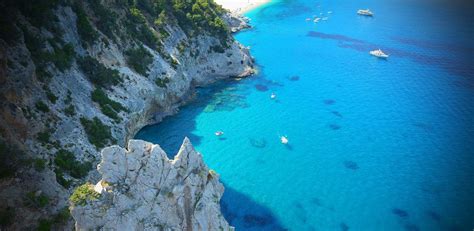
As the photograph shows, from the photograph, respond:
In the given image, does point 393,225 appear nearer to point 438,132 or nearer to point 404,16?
point 438,132

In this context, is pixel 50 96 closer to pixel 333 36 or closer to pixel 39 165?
pixel 39 165

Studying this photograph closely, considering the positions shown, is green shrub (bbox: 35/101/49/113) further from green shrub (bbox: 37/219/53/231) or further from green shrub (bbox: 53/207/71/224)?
green shrub (bbox: 37/219/53/231)

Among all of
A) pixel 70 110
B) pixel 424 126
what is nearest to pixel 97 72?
pixel 70 110

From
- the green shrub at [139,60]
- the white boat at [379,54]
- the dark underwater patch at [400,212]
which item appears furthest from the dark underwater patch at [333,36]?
the dark underwater patch at [400,212]

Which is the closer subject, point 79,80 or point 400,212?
point 400,212

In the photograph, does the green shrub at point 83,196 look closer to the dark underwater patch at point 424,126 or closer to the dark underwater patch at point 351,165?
the dark underwater patch at point 351,165

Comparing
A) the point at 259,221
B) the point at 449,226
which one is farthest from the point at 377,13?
the point at 259,221

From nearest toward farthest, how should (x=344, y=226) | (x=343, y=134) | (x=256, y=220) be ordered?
(x=344, y=226), (x=256, y=220), (x=343, y=134)

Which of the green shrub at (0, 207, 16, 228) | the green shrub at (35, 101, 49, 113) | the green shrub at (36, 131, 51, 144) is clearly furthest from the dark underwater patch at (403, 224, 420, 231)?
the green shrub at (35, 101, 49, 113)
